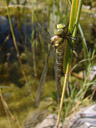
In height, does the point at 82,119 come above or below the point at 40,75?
above

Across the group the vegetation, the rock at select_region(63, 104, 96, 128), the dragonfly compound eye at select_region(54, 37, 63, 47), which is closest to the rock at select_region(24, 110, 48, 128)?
the vegetation

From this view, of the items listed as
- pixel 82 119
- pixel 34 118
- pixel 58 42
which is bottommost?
pixel 34 118

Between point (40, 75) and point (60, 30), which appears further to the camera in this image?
point (40, 75)

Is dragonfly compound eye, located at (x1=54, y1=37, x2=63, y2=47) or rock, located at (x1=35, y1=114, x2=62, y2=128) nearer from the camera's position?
dragonfly compound eye, located at (x1=54, y1=37, x2=63, y2=47)

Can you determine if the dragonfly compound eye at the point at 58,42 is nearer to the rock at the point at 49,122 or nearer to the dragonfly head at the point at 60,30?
the dragonfly head at the point at 60,30

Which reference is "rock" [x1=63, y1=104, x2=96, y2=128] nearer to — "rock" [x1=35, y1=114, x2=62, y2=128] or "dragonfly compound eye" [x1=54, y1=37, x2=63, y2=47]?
"rock" [x1=35, y1=114, x2=62, y2=128]

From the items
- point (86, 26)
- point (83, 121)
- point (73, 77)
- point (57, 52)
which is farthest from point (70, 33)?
point (86, 26)

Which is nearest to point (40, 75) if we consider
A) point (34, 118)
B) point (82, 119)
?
point (34, 118)

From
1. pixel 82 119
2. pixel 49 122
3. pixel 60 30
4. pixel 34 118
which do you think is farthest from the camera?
pixel 34 118

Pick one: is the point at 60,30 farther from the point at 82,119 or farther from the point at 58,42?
the point at 82,119
